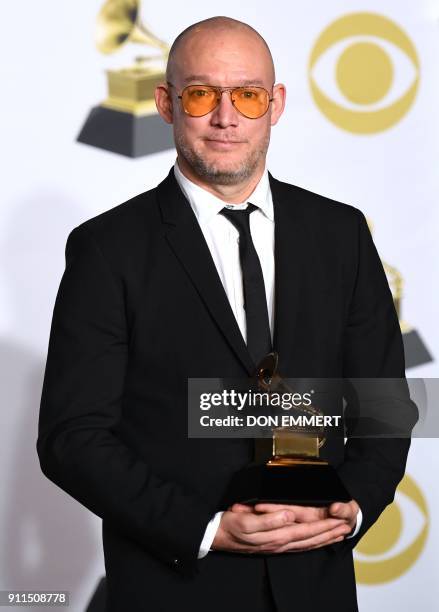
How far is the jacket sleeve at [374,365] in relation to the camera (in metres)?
2.11

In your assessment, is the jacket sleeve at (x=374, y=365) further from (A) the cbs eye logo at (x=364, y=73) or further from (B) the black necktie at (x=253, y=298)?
(A) the cbs eye logo at (x=364, y=73)

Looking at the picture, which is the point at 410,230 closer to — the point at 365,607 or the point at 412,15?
the point at 412,15

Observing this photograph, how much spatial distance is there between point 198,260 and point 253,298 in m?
0.13

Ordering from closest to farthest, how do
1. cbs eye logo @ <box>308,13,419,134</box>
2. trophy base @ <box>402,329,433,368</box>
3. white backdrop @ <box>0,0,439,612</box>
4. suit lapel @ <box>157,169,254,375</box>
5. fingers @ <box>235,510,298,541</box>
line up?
fingers @ <box>235,510,298,541</box> → suit lapel @ <box>157,169,254,375</box> → white backdrop @ <box>0,0,439,612</box> → cbs eye logo @ <box>308,13,419,134</box> → trophy base @ <box>402,329,433,368</box>

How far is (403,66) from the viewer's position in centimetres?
348

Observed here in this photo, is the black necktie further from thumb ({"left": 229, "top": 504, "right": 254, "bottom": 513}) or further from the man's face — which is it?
thumb ({"left": 229, "top": 504, "right": 254, "bottom": 513})

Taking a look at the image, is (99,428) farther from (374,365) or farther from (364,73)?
(364,73)

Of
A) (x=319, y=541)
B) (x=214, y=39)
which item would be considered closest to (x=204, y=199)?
(x=214, y=39)

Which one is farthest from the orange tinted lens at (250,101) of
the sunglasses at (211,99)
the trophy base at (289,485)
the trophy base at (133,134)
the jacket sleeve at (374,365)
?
the trophy base at (133,134)

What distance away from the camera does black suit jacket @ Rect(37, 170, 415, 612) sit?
1.96 meters

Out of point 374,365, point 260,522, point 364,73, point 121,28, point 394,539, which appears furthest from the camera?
point 394,539

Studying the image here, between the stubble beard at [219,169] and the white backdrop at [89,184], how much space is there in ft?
4.11

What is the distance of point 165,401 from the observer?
80.4 inches

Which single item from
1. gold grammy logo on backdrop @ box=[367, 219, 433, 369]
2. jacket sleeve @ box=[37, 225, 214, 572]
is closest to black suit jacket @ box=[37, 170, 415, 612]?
jacket sleeve @ box=[37, 225, 214, 572]
